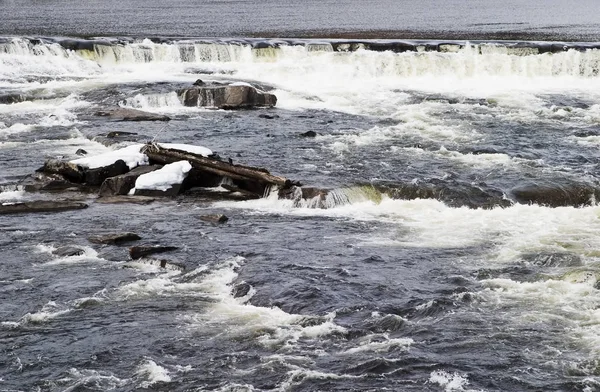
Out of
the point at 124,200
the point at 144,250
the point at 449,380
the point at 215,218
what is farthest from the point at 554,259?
the point at 124,200

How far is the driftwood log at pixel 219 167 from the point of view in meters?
20.7

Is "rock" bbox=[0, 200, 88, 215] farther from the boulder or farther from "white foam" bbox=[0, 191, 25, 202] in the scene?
"white foam" bbox=[0, 191, 25, 202]

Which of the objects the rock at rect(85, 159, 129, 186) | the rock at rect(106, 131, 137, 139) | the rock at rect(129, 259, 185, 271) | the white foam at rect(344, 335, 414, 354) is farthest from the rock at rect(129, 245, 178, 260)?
the rock at rect(106, 131, 137, 139)

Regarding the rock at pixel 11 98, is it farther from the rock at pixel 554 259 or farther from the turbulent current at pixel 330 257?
the rock at pixel 554 259

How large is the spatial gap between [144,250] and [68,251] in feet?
4.56

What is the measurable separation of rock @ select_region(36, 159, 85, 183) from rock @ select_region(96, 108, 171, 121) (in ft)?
25.3

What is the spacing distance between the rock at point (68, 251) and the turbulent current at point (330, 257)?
15cm

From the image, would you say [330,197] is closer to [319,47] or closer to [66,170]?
[66,170]

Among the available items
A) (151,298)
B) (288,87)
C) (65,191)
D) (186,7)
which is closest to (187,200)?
(65,191)

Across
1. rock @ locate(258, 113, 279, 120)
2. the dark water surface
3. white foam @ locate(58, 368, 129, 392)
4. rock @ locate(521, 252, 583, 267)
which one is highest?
white foam @ locate(58, 368, 129, 392)

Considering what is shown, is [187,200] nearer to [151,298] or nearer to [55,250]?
[55,250]

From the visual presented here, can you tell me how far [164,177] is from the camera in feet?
67.6

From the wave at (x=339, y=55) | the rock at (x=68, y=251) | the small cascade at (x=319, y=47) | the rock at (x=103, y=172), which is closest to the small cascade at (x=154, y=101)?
the wave at (x=339, y=55)

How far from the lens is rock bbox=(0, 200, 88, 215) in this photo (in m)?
19.5
